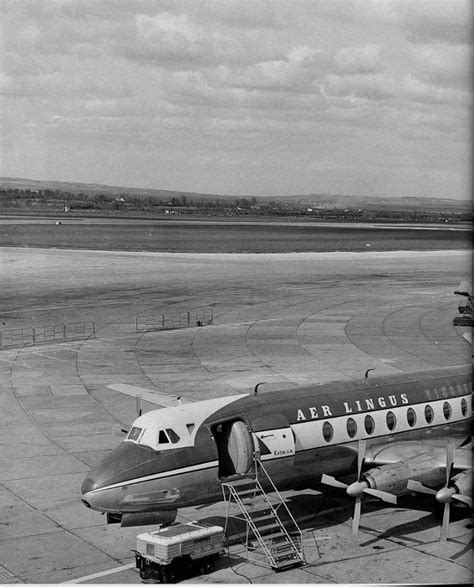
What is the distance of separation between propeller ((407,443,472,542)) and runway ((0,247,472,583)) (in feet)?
2.85

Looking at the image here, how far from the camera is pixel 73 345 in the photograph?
5319 cm

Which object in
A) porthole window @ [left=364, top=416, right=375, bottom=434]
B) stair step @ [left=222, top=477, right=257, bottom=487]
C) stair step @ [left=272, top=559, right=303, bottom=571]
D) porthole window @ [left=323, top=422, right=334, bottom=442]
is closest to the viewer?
stair step @ [left=272, top=559, right=303, bottom=571]

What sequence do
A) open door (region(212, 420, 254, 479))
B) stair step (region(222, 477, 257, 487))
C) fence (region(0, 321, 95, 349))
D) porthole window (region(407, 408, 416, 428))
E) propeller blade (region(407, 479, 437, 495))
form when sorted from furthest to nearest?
1. fence (region(0, 321, 95, 349))
2. porthole window (region(407, 408, 416, 428))
3. stair step (region(222, 477, 257, 487))
4. open door (region(212, 420, 254, 479))
5. propeller blade (region(407, 479, 437, 495))

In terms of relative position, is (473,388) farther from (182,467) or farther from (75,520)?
(75,520)

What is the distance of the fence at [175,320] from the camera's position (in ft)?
198

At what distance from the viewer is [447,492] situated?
873 inches

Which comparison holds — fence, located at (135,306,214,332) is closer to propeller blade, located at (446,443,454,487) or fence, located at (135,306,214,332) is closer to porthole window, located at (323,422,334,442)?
porthole window, located at (323,422,334,442)

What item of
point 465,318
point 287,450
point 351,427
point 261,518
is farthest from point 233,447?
point 465,318

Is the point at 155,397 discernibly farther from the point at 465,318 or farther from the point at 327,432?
the point at 465,318

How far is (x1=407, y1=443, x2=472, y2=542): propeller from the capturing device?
22.1 meters

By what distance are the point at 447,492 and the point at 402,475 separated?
1221 millimetres

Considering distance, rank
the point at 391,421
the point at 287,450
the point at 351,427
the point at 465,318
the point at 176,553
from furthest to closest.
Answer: the point at 465,318, the point at 391,421, the point at 351,427, the point at 287,450, the point at 176,553

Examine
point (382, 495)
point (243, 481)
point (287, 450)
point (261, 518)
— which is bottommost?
point (261, 518)

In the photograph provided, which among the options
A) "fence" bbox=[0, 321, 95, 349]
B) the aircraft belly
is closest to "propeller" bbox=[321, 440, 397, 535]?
the aircraft belly
